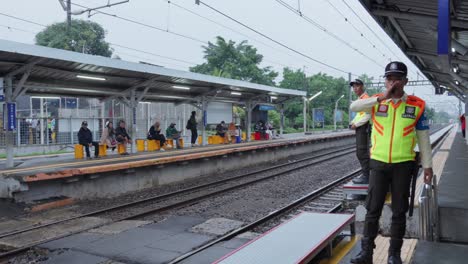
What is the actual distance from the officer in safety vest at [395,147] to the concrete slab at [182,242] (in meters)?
3.33

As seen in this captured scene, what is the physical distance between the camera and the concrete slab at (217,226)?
745cm

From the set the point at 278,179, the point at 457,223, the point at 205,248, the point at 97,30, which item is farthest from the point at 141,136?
the point at 97,30

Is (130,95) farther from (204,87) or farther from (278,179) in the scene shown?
(278,179)

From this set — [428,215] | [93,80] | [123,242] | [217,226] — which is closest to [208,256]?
[123,242]

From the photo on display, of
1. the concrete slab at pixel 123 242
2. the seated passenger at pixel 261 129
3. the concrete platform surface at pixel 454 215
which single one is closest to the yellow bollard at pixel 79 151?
the concrete slab at pixel 123 242

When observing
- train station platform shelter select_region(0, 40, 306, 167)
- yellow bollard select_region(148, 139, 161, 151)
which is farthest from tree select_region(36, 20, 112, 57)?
yellow bollard select_region(148, 139, 161, 151)

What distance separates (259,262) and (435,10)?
5938 mm

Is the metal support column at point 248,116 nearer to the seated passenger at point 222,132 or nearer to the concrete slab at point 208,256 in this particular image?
the seated passenger at point 222,132

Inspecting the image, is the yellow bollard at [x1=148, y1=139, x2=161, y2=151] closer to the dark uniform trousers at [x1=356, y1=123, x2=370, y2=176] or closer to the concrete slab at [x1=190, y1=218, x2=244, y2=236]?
the concrete slab at [x1=190, y1=218, x2=244, y2=236]

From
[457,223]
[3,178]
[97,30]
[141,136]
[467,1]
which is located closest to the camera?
[457,223]

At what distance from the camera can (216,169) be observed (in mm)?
16500

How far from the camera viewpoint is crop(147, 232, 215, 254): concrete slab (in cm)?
645

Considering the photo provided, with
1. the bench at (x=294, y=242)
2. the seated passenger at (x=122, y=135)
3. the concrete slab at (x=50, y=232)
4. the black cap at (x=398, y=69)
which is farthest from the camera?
the seated passenger at (x=122, y=135)

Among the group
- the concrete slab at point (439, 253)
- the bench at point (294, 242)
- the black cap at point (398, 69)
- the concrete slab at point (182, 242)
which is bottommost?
the concrete slab at point (182, 242)
